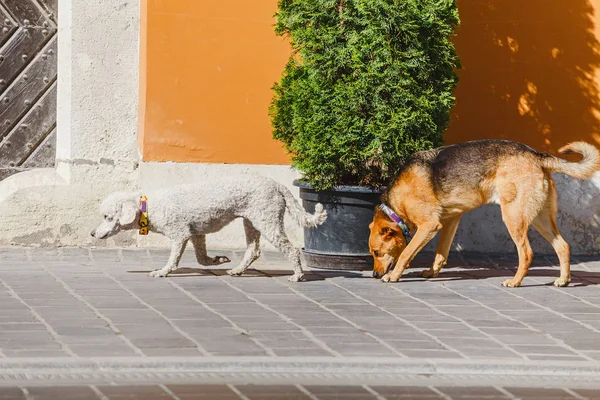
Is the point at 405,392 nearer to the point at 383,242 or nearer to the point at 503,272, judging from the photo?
the point at 383,242

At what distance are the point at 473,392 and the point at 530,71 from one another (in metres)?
5.41

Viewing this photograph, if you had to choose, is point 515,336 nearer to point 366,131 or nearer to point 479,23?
point 366,131

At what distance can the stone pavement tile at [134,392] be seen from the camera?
5.65 m

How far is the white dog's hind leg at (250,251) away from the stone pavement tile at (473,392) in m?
3.47

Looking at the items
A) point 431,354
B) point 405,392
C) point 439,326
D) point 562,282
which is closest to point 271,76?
point 562,282

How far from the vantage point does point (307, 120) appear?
9648mm

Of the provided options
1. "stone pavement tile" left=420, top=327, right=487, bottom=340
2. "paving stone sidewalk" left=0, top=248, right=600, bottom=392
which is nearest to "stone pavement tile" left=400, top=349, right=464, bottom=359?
→ "paving stone sidewalk" left=0, top=248, right=600, bottom=392

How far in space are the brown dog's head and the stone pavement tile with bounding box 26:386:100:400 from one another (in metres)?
4.00

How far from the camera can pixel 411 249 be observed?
934cm

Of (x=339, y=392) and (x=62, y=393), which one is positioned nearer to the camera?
(x=62, y=393)

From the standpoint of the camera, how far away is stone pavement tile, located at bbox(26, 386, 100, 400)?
18.4 ft

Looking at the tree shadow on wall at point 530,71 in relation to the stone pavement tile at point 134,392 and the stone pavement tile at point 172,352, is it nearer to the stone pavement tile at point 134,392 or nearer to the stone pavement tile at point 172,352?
the stone pavement tile at point 172,352

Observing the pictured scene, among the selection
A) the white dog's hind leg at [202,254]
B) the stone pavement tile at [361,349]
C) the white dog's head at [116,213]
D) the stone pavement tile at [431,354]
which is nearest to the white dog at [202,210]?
the white dog's head at [116,213]

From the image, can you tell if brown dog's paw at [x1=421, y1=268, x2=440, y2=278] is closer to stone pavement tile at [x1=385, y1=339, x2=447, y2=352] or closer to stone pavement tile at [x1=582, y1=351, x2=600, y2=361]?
stone pavement tile at [x1=385, y1=339, x2=447, y2=352]
